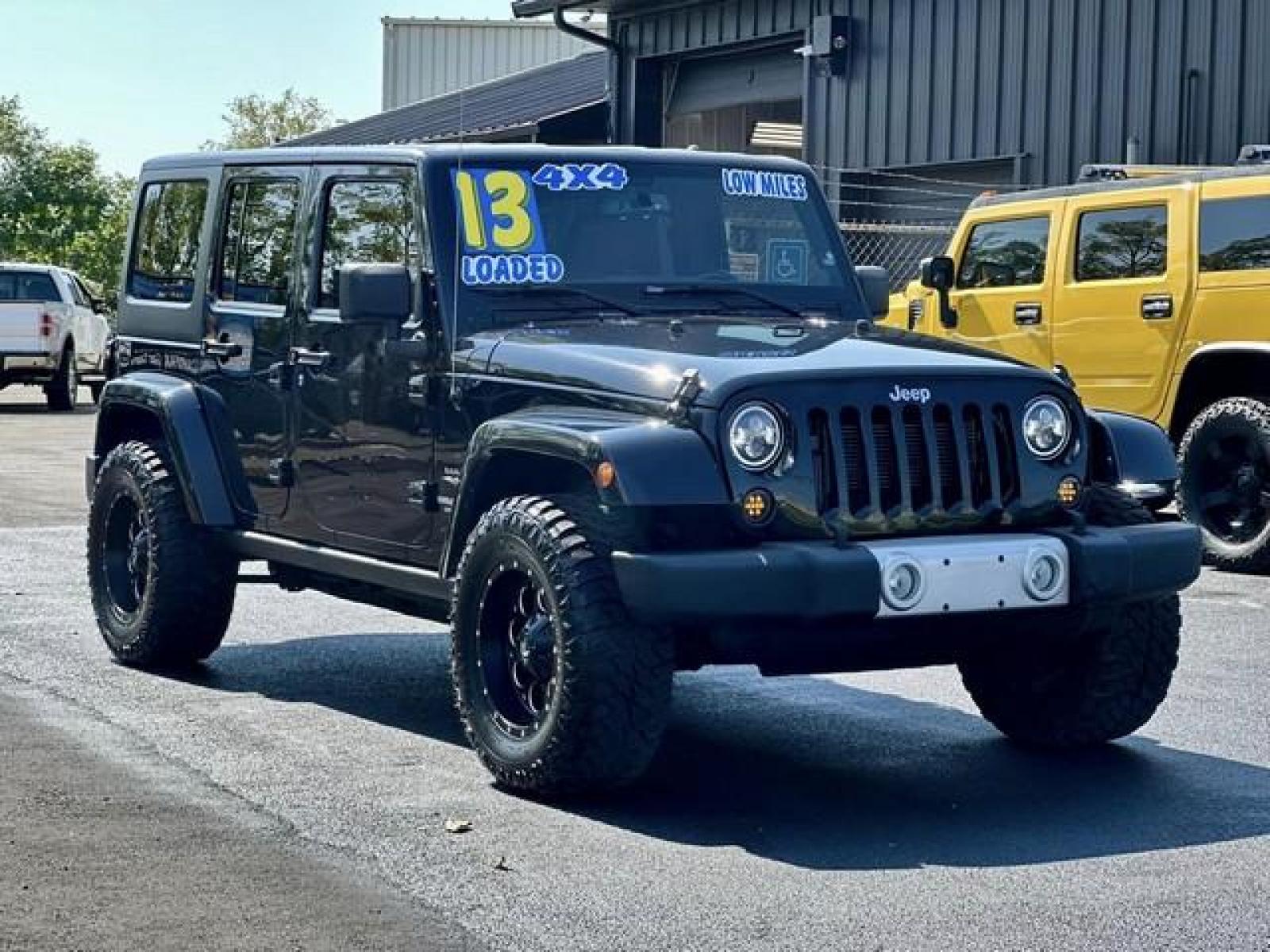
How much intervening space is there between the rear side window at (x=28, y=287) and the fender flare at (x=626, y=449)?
24978 millimetres

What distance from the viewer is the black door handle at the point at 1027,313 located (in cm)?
1370

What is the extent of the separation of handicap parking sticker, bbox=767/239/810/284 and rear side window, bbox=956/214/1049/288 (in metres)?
5.88

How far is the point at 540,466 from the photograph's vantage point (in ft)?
22.4

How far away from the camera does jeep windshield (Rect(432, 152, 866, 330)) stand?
745 centimetres

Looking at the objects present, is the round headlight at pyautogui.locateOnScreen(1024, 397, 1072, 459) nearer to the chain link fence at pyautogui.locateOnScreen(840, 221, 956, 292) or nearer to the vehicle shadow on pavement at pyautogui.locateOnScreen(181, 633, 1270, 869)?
the vehicle shadow on pavement at pyautogui.locateOnScreen(181, 633, 1270, 869)

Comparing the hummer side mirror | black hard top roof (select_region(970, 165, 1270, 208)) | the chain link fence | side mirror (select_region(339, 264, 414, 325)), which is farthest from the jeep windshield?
the chain link fence

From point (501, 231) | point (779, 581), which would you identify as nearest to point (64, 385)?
point (501, 231)

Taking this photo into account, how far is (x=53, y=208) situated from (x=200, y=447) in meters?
51.0

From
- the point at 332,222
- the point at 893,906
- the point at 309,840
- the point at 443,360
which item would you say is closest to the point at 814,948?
the point at 893,906

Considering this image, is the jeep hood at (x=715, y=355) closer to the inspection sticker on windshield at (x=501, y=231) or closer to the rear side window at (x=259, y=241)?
the inspection sticker on windshield at (x=501, y=231)

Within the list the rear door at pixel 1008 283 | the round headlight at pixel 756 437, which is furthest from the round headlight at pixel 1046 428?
the rear door at pixel 1008 283

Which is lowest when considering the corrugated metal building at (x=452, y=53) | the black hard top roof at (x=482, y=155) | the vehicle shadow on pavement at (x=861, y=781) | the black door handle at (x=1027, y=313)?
the vehicle shadow on pavement at (x=861, y=781)

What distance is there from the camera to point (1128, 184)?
13273mm

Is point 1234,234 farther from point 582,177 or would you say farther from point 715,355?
point 715,355
